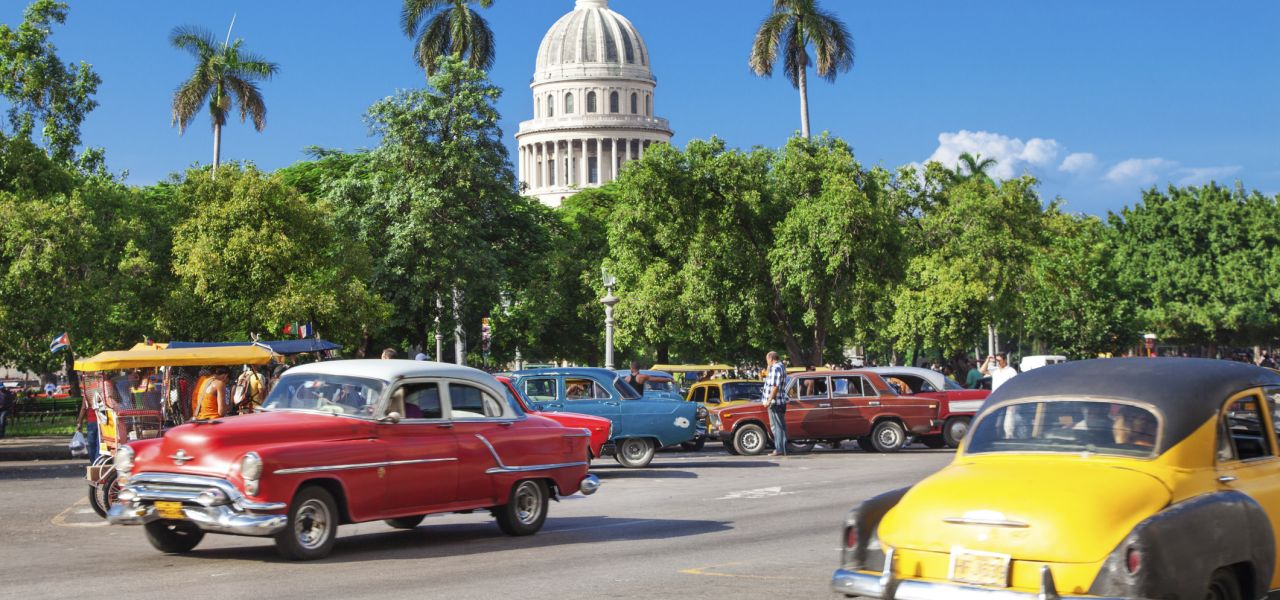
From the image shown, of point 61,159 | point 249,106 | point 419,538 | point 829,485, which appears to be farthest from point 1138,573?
point 249,106

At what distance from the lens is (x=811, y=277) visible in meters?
46.5

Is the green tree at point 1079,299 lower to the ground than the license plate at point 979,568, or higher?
higher

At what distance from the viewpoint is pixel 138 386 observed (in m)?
17.3

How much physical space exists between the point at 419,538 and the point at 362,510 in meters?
1.87

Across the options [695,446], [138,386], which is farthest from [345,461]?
[695,446]

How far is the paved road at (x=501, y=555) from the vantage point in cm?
1065

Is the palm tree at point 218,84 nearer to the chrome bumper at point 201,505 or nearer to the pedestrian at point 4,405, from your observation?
the pedestrian at point 4,405

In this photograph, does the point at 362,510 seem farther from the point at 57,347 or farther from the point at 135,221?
the point at 135,221

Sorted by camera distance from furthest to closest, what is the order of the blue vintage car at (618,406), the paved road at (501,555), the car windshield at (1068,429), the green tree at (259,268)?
the green tree at (259,268), the blue vintage car at (618,406), the paved road at (501,555), the car windshield at (1068,429)

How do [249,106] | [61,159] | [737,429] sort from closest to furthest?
[737,429], [61,159], [249,106]

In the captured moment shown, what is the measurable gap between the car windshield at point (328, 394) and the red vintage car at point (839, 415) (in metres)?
15.6

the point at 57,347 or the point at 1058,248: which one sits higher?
the point at 1058,248

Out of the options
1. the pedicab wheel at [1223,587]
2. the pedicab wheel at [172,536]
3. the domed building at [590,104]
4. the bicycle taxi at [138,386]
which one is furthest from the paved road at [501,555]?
the domed building at [590,104]

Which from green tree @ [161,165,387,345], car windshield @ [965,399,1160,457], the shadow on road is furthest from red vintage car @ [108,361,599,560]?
green tree @ [161,165,387,345]
